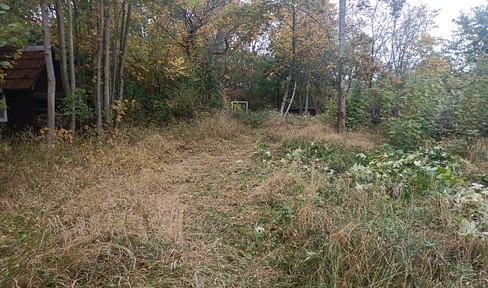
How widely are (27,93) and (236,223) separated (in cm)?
820

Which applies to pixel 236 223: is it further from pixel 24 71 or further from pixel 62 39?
pixel 24 71

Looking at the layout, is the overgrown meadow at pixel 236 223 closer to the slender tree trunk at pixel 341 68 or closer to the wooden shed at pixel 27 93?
the slender tree trunk at pixel 341 68

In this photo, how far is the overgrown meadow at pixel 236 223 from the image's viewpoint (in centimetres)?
177

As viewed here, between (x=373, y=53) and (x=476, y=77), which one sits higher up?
(x=373, y=53)

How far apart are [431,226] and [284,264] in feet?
4.24

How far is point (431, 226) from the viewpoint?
2156mm

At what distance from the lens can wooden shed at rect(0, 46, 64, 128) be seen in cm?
A: 701

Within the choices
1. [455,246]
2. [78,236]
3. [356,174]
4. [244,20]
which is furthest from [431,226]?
[244,20]

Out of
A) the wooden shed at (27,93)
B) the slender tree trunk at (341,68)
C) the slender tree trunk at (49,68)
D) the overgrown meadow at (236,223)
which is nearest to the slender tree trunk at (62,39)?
the slender tree trunk at (49,68)

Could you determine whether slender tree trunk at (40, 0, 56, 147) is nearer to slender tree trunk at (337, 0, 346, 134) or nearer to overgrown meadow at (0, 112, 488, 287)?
overgrown meadow at (0, 112, 488, 287)

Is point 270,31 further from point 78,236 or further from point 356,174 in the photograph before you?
point 78,236

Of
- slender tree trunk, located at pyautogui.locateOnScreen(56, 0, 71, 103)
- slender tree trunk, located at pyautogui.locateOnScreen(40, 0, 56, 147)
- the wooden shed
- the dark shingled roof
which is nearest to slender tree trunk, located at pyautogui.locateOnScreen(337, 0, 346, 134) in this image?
slender tree trunk, located at pyautogui.locateOnScreen(56, 0, 71, 103)

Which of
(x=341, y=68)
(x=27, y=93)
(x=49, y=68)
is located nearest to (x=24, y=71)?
(x=27, y=93)

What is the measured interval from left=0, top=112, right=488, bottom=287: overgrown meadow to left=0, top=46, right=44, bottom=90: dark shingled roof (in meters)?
3.16
